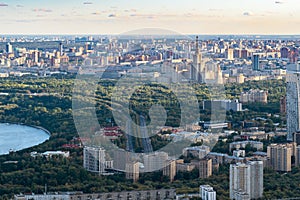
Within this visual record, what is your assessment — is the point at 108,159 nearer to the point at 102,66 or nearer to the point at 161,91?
the point at 161,91

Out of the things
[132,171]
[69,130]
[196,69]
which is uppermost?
[196,69]

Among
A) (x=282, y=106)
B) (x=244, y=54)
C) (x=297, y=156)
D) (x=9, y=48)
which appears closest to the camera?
(x=297, y=156)

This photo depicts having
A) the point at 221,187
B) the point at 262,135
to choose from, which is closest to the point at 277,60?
the point at 262,135

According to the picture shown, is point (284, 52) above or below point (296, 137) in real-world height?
above

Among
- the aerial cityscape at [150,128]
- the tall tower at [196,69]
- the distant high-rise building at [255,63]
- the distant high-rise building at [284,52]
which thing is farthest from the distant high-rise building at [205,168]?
the distant high-rise building at [284,52]

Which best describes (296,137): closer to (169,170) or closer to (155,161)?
(155,161)

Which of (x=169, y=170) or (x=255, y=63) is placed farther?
(x=255, y=63)

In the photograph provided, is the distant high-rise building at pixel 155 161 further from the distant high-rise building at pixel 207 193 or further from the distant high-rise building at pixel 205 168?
the distant high-rise building at pixel 207 193

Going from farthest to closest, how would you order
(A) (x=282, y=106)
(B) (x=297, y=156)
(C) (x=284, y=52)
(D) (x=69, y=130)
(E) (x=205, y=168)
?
(C) (x=284, y=52), (A) (x=282, y=106), (D) (x=69, y=130), (B) (x=297, y=156), (E) (x=205, y=168)

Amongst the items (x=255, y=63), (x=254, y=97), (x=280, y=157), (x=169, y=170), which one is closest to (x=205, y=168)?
(x=169, y=170)
